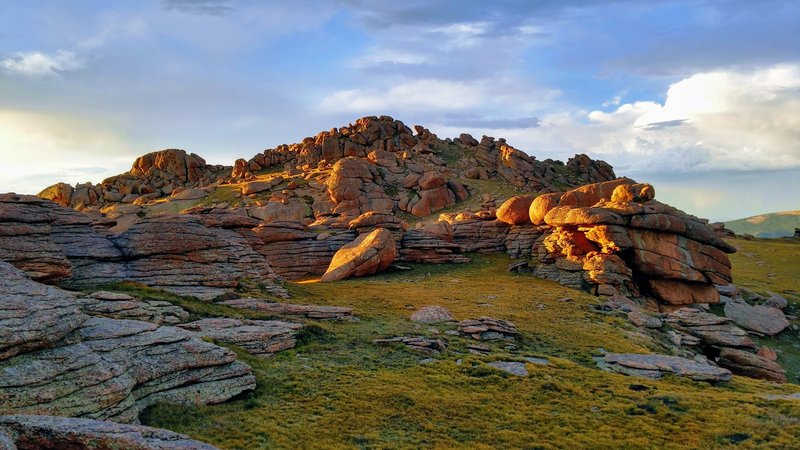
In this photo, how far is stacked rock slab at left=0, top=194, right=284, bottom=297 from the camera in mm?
35031

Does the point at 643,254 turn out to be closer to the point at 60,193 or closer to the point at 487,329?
the point at 487,329

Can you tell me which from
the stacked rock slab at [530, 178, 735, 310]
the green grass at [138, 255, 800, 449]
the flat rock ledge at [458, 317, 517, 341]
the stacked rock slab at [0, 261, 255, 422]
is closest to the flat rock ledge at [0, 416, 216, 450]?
the stacked rock slab at [0, 261, 255, 422]

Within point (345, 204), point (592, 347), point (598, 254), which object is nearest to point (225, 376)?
point (592, 347)

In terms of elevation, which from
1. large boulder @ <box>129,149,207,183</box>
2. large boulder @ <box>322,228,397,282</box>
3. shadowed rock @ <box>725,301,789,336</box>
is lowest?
shadowed rock @ <box>725,301,789,336</box>

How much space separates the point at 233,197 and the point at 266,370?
315 ft

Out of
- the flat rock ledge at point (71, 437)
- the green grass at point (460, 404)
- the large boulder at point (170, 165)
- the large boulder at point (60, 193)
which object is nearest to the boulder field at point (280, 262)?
the flat rock ledge at point (71, 437)

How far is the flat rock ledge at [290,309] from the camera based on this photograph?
38784 mm

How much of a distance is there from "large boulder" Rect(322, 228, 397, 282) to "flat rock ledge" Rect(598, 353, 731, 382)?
3171 cm

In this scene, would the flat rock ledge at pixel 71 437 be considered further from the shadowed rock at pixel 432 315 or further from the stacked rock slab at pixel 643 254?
the stacked rock slab at pixel 643 254

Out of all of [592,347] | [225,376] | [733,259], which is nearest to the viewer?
[225,376]

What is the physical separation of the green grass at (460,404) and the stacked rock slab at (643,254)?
22.1m

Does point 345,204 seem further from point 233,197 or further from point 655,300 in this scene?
point 655,300

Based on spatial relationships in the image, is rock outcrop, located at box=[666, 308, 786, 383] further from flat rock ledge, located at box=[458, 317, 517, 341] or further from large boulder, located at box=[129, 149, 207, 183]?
large boulder, located at box=[129, 149, 207, 183]

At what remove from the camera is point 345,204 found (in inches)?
4141
